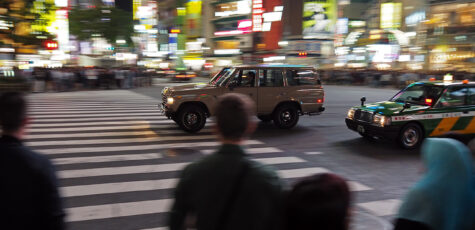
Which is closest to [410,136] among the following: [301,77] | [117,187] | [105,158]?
[301,77]

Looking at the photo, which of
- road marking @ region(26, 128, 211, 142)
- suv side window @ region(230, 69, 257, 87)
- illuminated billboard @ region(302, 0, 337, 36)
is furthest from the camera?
illuminated billboard @ region(302, 0, 337, 36)

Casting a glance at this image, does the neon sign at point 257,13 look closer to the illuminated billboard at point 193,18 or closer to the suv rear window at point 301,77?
the illuminated billboard at point 193,18

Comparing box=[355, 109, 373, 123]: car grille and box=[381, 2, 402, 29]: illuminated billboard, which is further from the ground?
box=[381, 2, 402, 29]: illuminated billboard

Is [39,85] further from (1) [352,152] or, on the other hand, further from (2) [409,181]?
(2) [409,181]

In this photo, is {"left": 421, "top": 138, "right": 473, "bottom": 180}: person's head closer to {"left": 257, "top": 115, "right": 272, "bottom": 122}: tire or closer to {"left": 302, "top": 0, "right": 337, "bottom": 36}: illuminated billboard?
{"left": 257, "top": 115, "right": 272, "bottom": 122}: tire

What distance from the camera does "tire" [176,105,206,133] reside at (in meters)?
11.3

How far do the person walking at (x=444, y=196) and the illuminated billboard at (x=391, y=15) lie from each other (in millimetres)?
80496

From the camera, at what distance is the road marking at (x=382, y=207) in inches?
214

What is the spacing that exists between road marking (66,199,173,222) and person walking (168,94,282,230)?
10.5 ft

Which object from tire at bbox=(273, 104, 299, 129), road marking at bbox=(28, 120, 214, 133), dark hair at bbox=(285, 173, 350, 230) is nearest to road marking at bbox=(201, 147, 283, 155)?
tire at bbox=(273, 104, 299, 129)

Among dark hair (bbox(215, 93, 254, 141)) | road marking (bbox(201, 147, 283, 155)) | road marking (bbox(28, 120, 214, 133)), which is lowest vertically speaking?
road marking (bbox(201, 147, 283, 155))

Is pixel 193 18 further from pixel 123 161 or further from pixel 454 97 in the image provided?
pixel 123 161

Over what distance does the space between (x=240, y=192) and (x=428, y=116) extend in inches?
347

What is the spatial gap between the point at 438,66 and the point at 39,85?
51.5 metres
